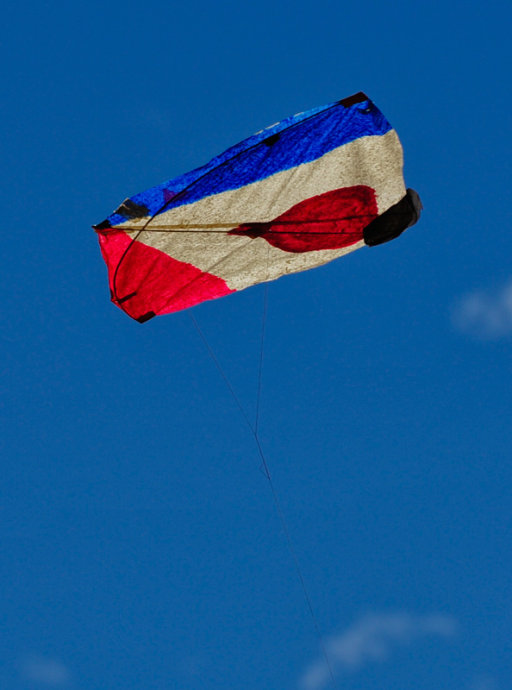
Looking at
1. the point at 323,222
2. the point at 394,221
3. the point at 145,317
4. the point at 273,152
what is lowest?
the point at 394,221

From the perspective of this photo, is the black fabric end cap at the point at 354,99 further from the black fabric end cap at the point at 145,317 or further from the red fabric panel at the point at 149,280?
the black fabric end cap at the point at 145,317

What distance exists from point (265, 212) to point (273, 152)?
0.93 m

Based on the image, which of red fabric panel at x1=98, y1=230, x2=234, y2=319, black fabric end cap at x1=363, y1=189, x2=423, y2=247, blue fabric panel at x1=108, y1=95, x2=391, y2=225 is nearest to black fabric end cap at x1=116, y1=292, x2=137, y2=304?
red fabric panel at x1=98, y1=230, x2=234, y2=319

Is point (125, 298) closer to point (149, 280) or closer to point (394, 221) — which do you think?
point (149, 280)

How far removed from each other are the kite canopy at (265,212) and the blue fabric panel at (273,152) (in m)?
0.01

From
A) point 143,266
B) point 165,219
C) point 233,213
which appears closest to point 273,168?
point 233,213

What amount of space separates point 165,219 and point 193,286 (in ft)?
4.78

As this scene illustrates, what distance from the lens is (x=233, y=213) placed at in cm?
1165

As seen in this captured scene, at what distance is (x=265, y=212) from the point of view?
38.5ft

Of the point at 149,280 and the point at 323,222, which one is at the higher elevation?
the point at 149,280

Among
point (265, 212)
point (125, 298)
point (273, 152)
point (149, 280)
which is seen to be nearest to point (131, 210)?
point (149, 280)

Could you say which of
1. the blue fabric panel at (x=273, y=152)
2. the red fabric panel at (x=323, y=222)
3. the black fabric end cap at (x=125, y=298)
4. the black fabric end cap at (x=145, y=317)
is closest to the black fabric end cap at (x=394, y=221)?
the red fabric panel at (x=323, y=222)

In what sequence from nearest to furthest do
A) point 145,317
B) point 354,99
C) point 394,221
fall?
point 354,99, point 394,221, point 145,317

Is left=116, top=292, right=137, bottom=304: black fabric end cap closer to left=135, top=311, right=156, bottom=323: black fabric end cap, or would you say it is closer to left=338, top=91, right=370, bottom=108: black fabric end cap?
left=135, top=311, right=156, bottom=323: black fabric end cap
